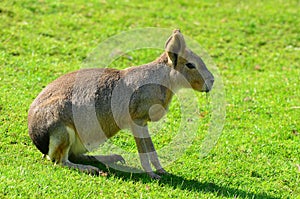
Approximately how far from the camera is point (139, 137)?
6.31 meters

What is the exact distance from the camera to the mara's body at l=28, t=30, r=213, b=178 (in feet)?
20.2

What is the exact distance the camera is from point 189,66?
6.38 metres

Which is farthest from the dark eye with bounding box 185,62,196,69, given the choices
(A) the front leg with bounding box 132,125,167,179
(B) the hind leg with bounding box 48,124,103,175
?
(B) the hind leg with bounding box 48,124,103,175

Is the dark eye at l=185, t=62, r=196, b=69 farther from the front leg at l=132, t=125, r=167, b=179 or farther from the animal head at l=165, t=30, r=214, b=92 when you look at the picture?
the front leg at l=132, t=125, r=167, b=179

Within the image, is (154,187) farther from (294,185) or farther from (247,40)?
(247,40)

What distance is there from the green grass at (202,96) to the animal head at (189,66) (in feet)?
3.64

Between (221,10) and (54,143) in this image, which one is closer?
(54,143)

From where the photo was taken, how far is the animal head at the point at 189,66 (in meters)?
6.26

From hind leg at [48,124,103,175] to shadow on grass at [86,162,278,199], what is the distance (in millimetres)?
272

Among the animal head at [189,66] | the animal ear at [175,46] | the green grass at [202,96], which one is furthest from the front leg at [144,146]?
the animal ear at [175,46]

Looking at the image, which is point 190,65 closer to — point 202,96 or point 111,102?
point 111,102

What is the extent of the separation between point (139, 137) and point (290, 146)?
2.49 meters

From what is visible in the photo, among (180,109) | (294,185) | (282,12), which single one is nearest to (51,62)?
(180,109)

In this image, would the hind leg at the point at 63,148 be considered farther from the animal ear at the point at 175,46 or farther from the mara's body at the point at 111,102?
the animal ear at the point at 175,46
